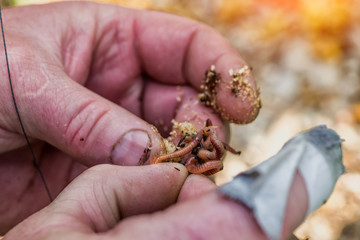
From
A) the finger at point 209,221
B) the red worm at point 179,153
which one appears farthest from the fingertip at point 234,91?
the finger at point 209,221

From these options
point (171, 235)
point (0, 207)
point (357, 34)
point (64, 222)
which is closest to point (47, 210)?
point (64, 222)

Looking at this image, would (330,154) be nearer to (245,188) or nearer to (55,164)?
(245,188)

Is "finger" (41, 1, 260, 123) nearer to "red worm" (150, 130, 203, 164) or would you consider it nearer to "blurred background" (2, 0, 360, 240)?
"red worm" (150, 130, 203, 164)

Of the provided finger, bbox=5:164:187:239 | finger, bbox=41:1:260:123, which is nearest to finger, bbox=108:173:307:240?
finger, bbox=5:164:187:239

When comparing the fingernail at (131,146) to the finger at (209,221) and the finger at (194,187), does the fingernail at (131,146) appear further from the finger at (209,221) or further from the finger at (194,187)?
the finger at (209,221)

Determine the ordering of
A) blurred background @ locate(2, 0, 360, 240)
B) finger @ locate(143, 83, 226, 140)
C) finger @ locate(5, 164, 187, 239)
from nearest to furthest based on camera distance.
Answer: finger @ locate(5, 164, 187, 239) < finger @ locate(143, 83, 226, 140) < blurred background @ locate(2, 0, 360, 240)

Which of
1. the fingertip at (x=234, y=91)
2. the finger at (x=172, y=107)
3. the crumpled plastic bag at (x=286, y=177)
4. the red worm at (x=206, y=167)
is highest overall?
the crumpled plastic bag at (x=286, y=177)

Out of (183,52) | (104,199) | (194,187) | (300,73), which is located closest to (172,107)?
(183,52)
